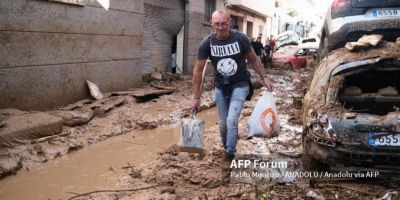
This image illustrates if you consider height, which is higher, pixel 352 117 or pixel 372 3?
pixel 372 3

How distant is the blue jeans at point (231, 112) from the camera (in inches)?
176

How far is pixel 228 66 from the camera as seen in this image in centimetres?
449

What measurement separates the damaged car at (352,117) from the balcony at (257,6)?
16.6 m

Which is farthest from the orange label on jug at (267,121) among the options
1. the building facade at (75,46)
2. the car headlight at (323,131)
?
the building facade at (75,46)

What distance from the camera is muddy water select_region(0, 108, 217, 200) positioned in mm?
4285

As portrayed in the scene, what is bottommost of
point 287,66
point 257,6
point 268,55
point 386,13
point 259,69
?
point 287,66

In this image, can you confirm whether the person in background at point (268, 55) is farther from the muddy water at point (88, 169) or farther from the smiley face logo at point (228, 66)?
the smiley face logo at point (228, 66)

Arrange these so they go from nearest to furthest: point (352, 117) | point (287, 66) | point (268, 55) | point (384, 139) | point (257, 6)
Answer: point (384, 139)
point (352, 117)
point (287, 66)
point (268, 55)
point (257, 6)

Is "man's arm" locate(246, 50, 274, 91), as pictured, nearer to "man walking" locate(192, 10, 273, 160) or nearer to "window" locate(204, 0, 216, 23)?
"man walking" locate(192, 10, 273, 160)

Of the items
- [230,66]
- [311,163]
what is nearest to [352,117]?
[311,163]

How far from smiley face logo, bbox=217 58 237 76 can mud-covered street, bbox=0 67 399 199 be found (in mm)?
1079

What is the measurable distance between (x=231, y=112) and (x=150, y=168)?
1206 millimetres

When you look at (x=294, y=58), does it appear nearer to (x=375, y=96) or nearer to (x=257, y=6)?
(x=257, y=6)

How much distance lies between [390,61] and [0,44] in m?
5.39
